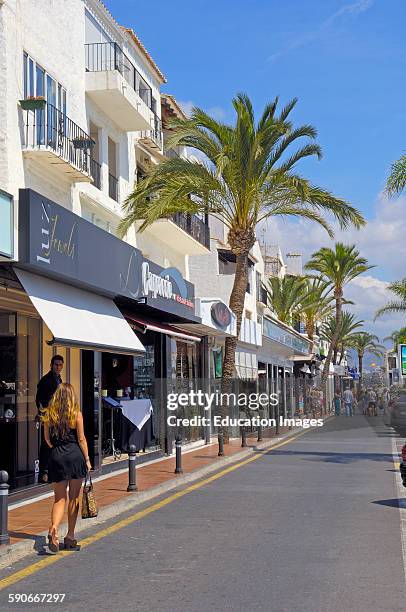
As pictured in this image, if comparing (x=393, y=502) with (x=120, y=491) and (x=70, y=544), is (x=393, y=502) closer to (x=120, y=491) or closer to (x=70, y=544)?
(x=120, y=491)

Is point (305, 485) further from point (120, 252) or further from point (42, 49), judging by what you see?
point (42, 49)

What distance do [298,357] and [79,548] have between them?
50448mm

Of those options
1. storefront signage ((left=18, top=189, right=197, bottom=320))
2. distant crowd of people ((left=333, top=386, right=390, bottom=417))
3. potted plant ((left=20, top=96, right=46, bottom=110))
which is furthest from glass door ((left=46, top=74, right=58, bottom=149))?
distant crowd of people ((left=333, top=386, right=390, bottom=417))

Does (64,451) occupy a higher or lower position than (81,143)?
lower

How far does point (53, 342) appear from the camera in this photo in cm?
1151

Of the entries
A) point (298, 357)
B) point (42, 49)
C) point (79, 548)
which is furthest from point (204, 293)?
point (79, 548)

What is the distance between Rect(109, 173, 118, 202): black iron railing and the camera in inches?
878

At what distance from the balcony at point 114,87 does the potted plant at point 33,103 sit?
577 cm

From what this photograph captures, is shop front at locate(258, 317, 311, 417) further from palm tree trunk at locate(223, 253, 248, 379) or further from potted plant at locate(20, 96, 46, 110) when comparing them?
potted plant at locate(20, 96, 46, 110)

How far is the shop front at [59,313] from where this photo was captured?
12180mm

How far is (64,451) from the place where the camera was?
881 cm

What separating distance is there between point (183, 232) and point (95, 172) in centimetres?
690

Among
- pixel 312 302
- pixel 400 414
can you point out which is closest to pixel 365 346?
pixel 312 302

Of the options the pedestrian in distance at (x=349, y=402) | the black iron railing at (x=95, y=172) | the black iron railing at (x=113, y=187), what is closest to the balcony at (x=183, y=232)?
the black iron railing at (x=113, y=187)
